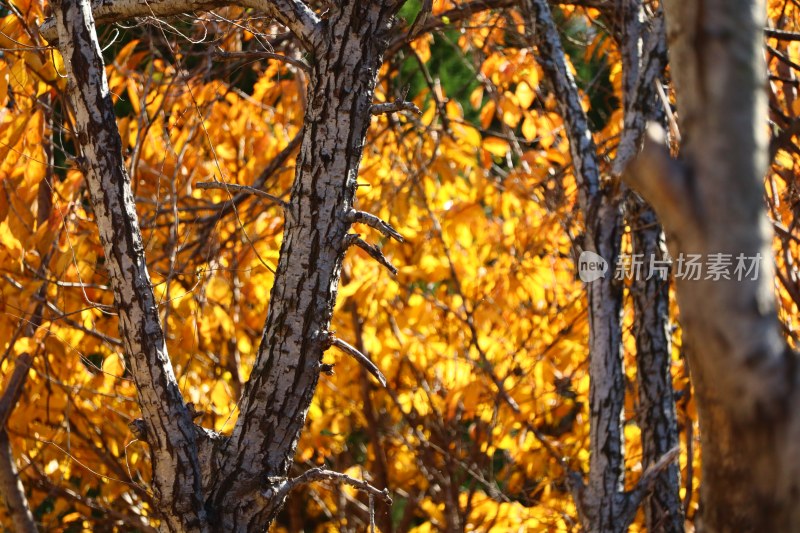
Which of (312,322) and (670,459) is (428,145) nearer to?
(670,459)

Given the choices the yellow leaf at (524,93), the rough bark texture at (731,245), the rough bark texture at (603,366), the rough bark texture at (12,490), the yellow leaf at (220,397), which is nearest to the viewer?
the rough bark texture at (731,245)

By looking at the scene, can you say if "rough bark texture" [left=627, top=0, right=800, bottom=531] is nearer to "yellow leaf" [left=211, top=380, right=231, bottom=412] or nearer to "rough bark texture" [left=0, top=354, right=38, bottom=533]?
"rough bark texture" [left=0, top=354, right=38, bottom=533]

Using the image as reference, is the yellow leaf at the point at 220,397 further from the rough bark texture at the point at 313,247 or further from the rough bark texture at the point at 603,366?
the rough bark texture at the point at 313,247

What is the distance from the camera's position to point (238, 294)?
4.05m

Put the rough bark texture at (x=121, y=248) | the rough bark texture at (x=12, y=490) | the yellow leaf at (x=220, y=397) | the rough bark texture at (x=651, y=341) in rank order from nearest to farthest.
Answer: the rough bark texture at (x=121, y=248) → the rough bark texture at (x=651, y=341) → the rough bark texture at (x=12, y=490) → the yellow leaf at (x=220, y=397)

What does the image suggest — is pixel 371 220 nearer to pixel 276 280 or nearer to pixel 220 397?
pixel 276 280

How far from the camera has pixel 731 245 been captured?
0.81m

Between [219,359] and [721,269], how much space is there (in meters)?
3.96

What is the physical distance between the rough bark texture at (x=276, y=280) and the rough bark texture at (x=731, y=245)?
0.88 metres

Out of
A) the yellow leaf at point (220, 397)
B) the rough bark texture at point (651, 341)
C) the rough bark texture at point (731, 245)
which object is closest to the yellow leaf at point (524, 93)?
the rough bark texture at point (651, 341)

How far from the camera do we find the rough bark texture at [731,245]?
0.78m

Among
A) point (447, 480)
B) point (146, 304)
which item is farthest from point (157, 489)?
point (447, 480)

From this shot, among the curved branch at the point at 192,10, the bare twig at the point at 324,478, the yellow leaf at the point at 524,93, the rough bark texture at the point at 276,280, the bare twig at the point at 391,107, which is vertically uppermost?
the yellow leaf at the point at 524,93

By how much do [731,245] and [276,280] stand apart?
1.02 m
